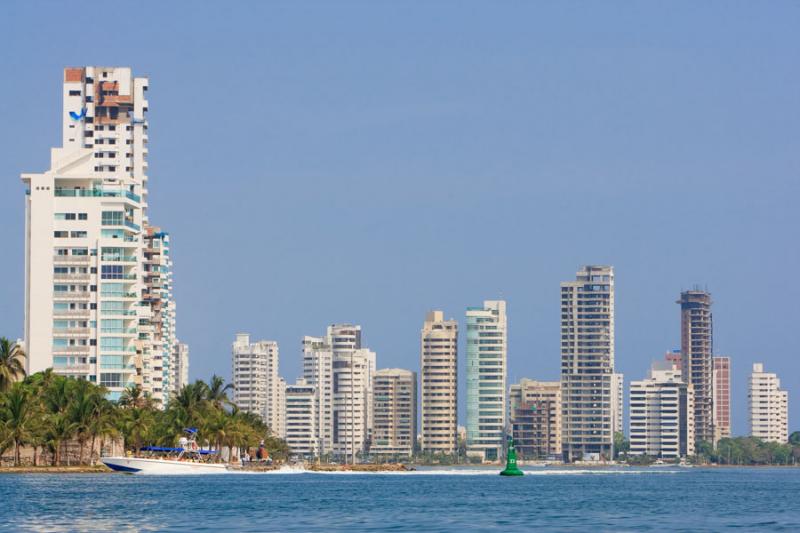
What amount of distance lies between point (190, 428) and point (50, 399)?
1234 inches

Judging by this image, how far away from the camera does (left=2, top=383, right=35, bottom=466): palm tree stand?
154625 millimetres

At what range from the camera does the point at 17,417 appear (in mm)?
154875

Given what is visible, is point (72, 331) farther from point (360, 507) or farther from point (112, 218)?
point (360, 507)

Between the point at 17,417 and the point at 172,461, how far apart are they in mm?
20907

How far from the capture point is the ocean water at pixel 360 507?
85250 mm

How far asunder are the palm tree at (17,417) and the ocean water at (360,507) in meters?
6.99

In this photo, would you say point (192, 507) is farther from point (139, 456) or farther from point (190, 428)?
point (190, 428)

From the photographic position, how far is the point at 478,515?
318ft

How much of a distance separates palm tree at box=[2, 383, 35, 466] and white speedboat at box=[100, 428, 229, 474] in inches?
387


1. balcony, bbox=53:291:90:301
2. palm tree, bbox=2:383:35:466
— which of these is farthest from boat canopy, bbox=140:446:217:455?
balcony, bbox=53:291:90:301

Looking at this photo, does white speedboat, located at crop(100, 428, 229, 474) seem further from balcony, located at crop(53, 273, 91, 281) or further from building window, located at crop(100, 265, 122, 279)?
balcony, located at crop(53, 273, 91, 281)

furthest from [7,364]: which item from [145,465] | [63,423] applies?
[145,465]

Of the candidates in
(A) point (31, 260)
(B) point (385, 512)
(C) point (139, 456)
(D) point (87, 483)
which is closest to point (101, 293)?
(A) point (31, 260)

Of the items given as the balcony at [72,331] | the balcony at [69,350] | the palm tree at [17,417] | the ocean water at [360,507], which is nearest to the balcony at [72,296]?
the balcony at [72,331]
